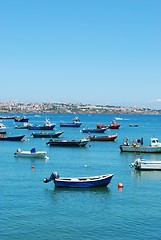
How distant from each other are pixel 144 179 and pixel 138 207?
1269cm

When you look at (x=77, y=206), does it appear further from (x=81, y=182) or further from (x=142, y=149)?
(x=142, y=149)

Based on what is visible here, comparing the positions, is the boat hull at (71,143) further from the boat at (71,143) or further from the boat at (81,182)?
the boat at (81,182)

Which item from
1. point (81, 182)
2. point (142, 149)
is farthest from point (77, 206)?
point (142, 149)

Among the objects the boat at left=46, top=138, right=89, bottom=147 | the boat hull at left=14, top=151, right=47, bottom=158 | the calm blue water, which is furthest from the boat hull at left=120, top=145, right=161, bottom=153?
the calm blue water

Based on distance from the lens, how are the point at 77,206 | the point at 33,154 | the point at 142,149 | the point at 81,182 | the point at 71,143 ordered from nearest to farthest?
1. the point at 77,206
2. the point at 81,182
3. the point at 33,154
4. the point at 142,149
5. the point at 71,143

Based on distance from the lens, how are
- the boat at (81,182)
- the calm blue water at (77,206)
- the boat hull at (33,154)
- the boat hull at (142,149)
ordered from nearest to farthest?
the calm blue water at (77,206) → the boat at (81,182) → the boat hull at (33,154) → the boat hull at (142,149)

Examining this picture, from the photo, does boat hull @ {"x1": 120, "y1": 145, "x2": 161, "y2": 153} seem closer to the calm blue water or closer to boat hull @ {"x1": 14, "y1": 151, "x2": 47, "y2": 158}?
boat hull @ {"x1": 14, "y1": 151, "x2": 47, "y2": 158}

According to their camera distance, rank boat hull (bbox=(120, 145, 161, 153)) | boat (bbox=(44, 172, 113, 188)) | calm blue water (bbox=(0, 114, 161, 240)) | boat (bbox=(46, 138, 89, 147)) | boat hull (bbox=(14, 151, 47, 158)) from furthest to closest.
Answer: boat (bbox=(46, 138, 89, 147)) → boat hull (bbox=(120, 145, 161, 153)) → boat hull (bbox=(14, 151, 47, 158)) → boat (bbox=(44, 172, 113, 188)) → calm blue water (bbox=(0, 114, 161, 240))

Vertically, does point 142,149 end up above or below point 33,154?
below

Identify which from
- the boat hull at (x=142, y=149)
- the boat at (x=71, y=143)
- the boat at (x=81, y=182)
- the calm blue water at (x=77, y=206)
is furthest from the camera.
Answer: the boat at (x=71, y=143)

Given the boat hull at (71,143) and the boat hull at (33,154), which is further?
the boat hull at (71,143)

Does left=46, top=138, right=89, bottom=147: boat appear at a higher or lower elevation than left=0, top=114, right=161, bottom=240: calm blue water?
higher

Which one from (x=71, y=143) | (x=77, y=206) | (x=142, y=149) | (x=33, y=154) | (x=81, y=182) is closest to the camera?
(x=77, y=206)

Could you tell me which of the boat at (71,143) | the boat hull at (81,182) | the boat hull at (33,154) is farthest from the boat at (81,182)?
the boat at (71,143)
